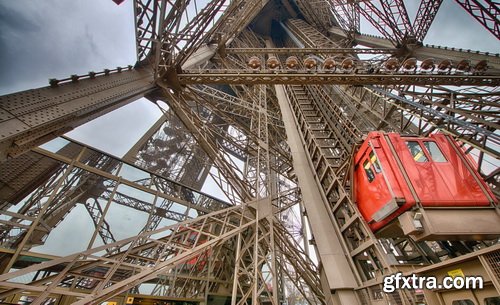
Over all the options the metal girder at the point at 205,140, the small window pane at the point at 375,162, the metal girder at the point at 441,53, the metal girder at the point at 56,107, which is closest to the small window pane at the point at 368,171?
the small window pane at the point at 375,162

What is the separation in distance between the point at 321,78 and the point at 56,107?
19.2ft

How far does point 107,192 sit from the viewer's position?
7684 millimetres

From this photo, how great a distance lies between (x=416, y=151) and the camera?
402 centimetres

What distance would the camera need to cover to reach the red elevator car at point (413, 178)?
324cm

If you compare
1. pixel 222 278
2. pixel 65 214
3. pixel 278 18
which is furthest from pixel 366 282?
pixel 278 18

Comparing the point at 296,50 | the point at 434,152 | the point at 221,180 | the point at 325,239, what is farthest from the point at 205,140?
the point at 296,50

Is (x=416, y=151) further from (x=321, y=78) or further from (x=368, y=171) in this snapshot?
(x=321, y=78)

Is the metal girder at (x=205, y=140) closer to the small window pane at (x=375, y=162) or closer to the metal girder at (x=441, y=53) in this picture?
the small window pane at (x=375, y=162)

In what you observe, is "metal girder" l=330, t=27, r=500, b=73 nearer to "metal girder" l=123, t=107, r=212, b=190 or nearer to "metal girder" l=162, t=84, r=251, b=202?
"metal girder" l=162, t=84, r=251, b=202

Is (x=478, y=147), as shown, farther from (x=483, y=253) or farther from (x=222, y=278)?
(x=222, y=278)

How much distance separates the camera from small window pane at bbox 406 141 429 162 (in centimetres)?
388

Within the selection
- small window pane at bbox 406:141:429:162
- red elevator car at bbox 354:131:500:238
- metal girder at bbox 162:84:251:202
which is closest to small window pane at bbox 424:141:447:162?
red elevator car at bbox 354:131:500:238

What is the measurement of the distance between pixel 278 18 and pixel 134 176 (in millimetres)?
25476

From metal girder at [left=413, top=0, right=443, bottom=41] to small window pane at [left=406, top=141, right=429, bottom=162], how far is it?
10.9 meters
